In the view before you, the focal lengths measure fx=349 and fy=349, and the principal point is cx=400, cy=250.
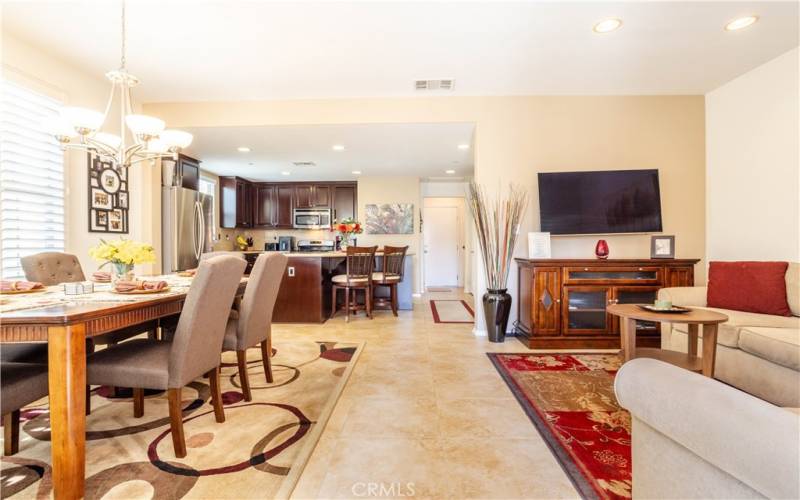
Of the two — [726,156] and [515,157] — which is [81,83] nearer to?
A: [515,157]

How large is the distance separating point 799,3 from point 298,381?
170 inches

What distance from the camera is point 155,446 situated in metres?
1.71

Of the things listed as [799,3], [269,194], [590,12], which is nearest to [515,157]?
[590,12]

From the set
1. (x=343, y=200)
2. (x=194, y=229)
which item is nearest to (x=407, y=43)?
(x=194, y=229)

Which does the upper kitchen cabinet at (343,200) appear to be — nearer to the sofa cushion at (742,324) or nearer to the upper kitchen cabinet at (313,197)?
the upper kitchen cabinet at (313,197)

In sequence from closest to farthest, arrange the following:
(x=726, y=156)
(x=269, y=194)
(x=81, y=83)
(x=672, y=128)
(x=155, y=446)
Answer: (x=155, y=446) → (x=81, y=83) → (x=726, y=156) → (x=672, y=128) → (x=269, y=194)

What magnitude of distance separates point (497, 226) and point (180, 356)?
10.1 feet

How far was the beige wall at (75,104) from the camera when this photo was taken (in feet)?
8.75

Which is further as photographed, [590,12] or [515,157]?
[515,157]

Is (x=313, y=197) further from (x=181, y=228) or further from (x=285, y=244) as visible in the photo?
(x=181, y=228)

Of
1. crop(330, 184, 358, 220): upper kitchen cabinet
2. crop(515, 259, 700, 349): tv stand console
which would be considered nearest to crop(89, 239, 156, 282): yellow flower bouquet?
crop(515, 259, 700, 349): tv stand console

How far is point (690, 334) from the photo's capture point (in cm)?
240

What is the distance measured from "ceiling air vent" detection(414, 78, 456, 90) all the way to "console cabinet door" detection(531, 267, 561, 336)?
2.01 metres

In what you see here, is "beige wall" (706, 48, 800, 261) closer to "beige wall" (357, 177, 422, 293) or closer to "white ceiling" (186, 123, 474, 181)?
"white ceiling" (186, 123, 474, 181)
